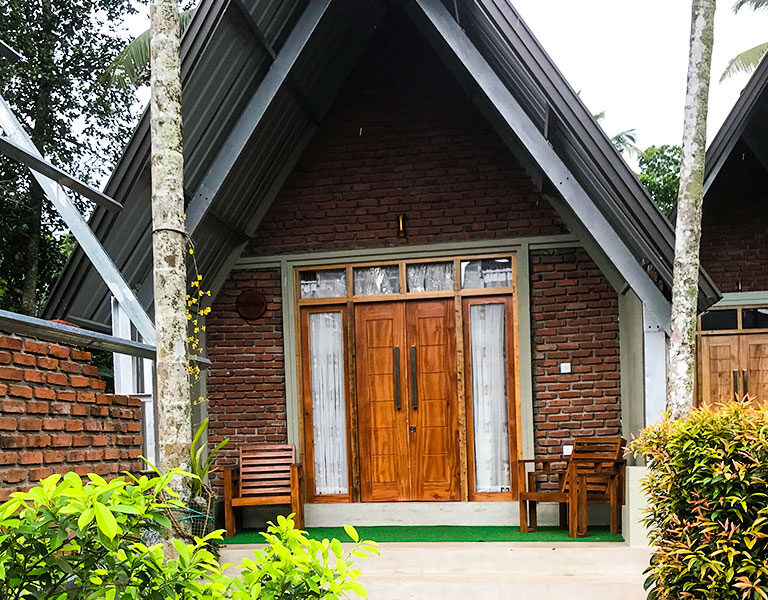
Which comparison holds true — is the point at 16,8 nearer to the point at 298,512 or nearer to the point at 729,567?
the point at 298,512

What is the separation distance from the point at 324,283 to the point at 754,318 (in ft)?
14.6

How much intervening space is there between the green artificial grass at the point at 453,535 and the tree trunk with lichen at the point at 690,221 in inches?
61.1

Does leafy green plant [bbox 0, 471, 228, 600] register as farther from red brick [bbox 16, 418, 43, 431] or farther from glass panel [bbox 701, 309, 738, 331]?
glass panel [bbox 701, 309, 738, 331]

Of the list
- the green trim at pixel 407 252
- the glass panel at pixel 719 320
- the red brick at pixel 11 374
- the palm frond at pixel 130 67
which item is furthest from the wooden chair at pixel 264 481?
the palm frond at pixel 130 67

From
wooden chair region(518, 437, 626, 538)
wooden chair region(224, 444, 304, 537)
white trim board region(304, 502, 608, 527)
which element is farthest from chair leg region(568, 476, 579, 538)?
wooden chair region(224, 444, 304, 537)

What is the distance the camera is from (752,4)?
1491 cm

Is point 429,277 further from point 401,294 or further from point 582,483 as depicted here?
point 582,483

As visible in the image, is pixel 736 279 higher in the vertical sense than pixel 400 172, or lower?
lower

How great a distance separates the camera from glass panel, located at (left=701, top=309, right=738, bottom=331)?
8.13 meters

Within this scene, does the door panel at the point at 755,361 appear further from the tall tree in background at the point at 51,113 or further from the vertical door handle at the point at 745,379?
the tall tree in background at the point at 51,113

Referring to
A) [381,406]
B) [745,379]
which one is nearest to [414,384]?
[381,406]

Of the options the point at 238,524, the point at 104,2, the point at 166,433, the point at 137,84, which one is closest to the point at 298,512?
the point at 238,524

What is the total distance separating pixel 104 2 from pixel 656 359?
1027 cm

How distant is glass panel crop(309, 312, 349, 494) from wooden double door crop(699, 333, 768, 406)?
3.74 metres
